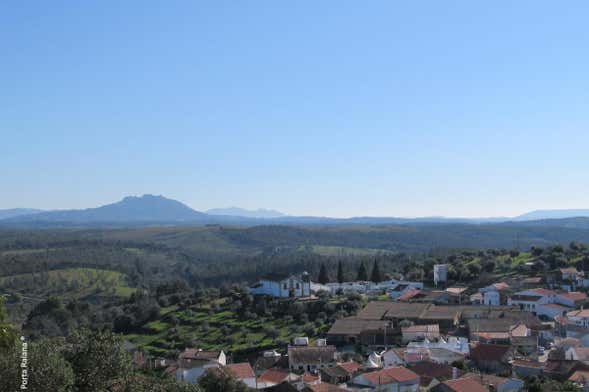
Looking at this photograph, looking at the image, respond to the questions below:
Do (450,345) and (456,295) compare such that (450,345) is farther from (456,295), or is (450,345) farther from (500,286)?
(500,286)

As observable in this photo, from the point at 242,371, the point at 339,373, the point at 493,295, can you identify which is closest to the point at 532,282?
the point at 493,295

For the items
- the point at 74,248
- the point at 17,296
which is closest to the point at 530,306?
the point at 17,296

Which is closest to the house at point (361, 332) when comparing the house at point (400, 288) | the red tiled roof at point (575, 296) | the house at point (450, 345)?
the house at point (450, 345)

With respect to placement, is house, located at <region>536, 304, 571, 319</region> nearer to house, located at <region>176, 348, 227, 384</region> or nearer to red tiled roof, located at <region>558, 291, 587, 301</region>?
red tiled roof, located at <region>558, 291, 587, 301</region>

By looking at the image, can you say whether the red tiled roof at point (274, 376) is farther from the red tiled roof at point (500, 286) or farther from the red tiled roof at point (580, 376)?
the red tiled roof at point (500, 286)

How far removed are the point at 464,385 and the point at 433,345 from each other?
10.8m

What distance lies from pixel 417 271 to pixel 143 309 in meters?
29.0

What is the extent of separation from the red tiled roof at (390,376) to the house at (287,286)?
29.7 meters

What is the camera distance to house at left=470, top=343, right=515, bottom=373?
3597cm

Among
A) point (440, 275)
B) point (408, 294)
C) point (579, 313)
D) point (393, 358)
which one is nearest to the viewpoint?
point (393, 358)

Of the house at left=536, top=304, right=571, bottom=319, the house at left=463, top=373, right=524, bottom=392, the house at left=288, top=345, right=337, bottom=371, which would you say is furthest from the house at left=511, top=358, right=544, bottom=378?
the house at left=536, top=304, right=571, bottom=319

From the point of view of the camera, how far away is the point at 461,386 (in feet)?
95.8

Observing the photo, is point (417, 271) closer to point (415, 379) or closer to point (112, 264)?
point (415, 379)

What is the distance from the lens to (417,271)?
72750 mm
